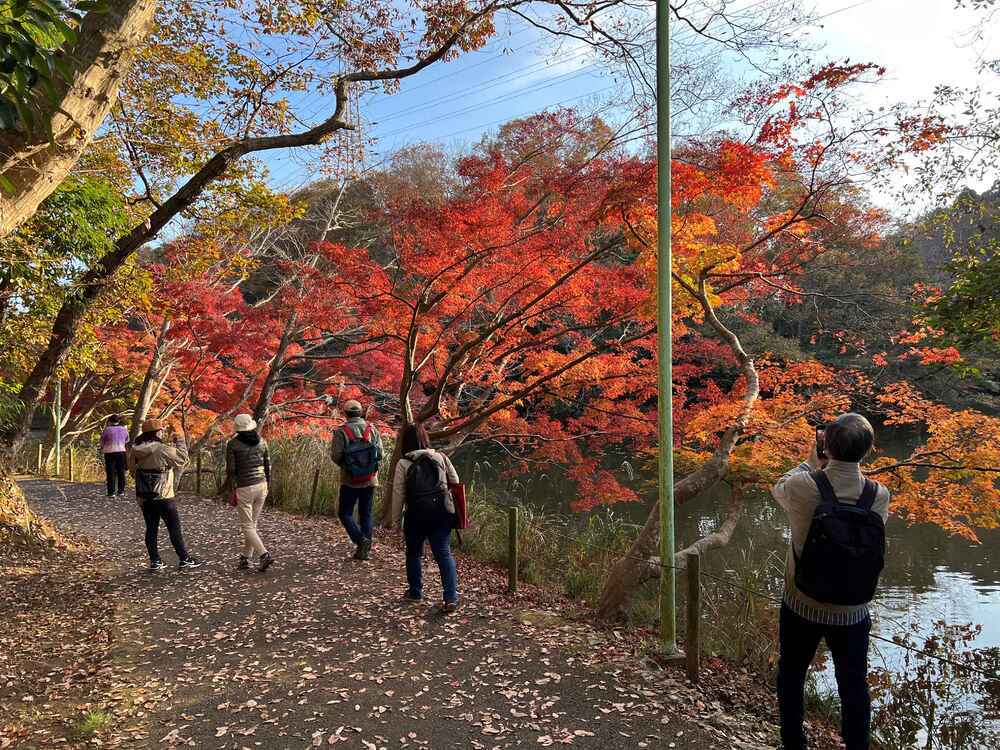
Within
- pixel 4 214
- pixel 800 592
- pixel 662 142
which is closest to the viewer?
pixel 800 592

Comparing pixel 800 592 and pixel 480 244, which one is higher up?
pixel 480 244

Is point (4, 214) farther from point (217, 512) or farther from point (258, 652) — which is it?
point (217, 512)

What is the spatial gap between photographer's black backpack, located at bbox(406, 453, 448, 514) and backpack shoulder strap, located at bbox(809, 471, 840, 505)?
275cm

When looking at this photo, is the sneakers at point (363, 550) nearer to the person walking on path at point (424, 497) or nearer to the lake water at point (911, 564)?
the person walking on path at point (424, 497)

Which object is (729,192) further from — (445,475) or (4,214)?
(4,214)

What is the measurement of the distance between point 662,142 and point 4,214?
422 centimetres

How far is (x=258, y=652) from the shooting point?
4.14 metres

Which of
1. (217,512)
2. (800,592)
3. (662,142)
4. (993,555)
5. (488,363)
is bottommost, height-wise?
(993,555)

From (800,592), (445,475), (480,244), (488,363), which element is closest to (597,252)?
(480,244)

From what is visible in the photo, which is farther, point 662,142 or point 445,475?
point 445,475

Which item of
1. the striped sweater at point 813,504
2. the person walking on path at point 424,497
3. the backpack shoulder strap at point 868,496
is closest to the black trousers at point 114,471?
the person walking on path at point 424,497

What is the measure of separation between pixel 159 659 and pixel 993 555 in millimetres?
12737

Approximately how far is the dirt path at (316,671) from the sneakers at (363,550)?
1.29ft

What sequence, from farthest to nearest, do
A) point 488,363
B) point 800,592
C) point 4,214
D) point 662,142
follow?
point 488,363 < point 662,142 < point 4,214 < point 800,592
